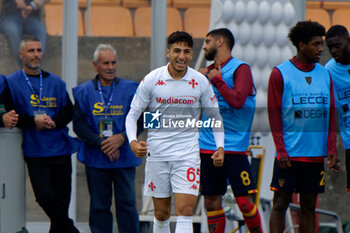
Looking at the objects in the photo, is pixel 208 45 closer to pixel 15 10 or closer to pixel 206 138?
pixel 206 138

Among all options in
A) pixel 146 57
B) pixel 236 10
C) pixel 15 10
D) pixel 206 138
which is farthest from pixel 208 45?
pixel 15 10

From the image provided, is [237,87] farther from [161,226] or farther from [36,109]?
[36,109]

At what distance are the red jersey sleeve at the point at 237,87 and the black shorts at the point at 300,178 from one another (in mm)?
616

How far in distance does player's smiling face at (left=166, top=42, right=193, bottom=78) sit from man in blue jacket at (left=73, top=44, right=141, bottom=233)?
1.08 m

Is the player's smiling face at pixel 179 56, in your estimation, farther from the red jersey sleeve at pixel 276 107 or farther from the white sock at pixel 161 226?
the white sock at pixel 161 226

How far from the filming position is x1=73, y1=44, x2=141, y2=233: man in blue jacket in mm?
6086

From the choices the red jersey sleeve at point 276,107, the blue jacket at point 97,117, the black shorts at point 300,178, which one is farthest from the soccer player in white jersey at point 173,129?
the blue jacket at point 97,117

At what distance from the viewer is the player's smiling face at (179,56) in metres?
5.11

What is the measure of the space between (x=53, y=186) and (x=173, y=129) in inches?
60.0

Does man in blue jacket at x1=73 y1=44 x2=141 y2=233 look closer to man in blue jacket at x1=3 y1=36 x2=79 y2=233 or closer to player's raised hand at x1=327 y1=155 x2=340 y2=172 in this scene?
man in blue jacket at x1=3 y1=36 x2=79 y2=233

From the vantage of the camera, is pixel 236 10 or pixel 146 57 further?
pixel 146 57

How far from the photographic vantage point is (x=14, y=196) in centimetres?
613

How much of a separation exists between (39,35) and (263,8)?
240 centimetres

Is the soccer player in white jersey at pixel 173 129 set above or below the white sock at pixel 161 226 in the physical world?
above
